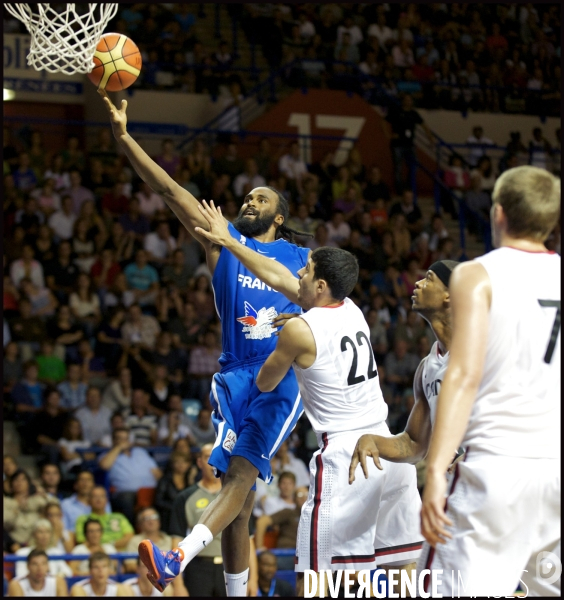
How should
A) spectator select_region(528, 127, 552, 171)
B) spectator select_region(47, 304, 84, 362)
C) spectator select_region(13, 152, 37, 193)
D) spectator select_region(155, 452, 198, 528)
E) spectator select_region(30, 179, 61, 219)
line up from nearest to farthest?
spectator select_region(155, 452, 198, 528) < spectator select_region(47, 304, 84, 362) < spectator select_region(30, 179, 61, 219) < spectator select_region(13, 152, 37, 193) < spectator select_region(528, 127, 552, 171)

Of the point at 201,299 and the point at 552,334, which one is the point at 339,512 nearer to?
the point at 552,334

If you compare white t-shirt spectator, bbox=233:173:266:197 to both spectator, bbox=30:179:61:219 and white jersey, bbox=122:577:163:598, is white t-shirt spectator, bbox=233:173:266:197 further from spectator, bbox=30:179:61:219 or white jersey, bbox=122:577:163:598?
white jersey, bbox=122:577:163:598

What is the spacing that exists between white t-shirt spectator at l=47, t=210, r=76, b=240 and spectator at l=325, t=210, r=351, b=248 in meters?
3.95

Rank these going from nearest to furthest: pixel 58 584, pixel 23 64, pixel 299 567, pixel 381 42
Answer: pixel 299 567, pixel 58 584, pixel 23 64, pixel 381 42

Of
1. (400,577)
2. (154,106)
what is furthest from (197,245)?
(400,577)

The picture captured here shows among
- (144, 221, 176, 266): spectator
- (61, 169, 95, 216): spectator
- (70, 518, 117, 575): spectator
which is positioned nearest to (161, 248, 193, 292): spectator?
A: (144, 221, 176, 266): spectator

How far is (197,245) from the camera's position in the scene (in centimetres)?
1361

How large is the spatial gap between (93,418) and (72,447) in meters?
0.47

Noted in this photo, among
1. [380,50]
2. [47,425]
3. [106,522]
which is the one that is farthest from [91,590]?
[380,50]

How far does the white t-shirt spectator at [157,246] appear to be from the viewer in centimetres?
1328

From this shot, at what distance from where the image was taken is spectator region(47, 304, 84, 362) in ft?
38.6

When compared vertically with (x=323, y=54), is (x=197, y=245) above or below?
below

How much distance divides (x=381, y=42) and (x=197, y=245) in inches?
300

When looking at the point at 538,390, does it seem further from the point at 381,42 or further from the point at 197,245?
the point at 381,42
